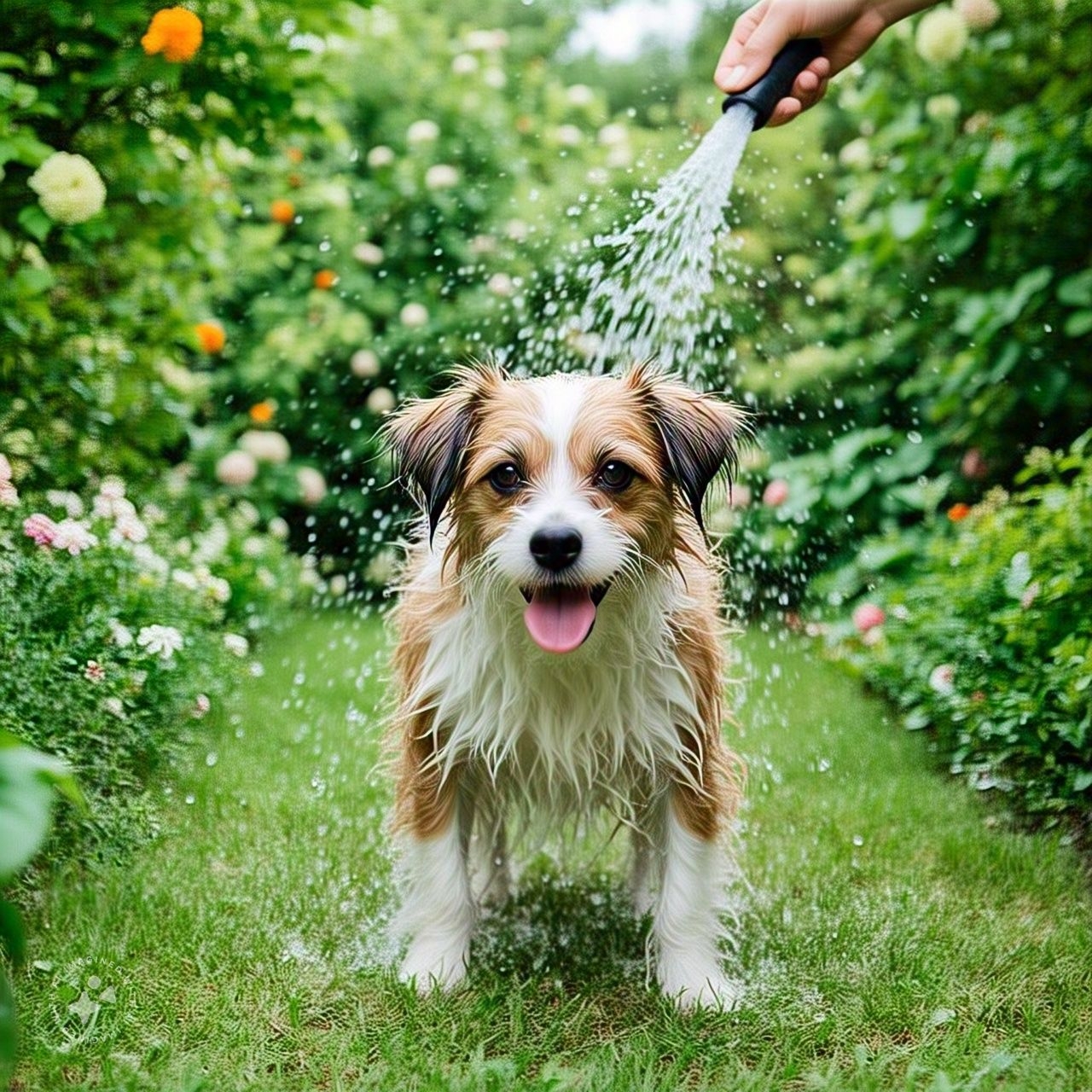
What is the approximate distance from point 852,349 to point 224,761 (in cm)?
396

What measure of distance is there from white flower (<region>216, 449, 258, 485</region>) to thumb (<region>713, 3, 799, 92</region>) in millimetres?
3198

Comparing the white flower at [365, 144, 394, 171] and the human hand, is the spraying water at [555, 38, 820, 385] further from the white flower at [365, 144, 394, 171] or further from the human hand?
the white flower at [365, 144, 394, 171]

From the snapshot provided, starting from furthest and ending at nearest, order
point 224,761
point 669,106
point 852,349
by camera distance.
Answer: point 669,106, point 852,349, point 224,761

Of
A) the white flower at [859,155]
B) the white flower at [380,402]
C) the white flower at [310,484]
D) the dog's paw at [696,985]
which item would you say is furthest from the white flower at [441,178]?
the dog's paw at [696,985]

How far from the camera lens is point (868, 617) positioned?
546 cm

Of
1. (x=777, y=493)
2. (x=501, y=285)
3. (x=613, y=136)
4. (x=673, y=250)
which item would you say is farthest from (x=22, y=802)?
(x=613, y=136)

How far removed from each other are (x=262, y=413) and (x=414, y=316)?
953 millimetres

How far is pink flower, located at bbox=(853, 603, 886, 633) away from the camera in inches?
215

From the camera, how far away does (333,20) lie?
468 centimetres

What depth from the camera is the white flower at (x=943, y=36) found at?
5.82 m

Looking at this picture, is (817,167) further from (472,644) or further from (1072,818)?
(472,644)

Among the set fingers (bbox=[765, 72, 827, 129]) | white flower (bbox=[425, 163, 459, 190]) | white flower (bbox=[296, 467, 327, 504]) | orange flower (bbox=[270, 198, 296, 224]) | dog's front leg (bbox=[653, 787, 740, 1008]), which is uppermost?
fingers (bbox=[765, 72, 827, 129])

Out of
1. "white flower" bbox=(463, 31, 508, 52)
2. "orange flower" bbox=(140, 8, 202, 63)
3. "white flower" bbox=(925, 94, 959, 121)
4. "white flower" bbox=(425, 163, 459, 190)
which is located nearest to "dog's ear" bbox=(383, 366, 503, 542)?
"orange flower" bbox=(140, 8, 202, 63)

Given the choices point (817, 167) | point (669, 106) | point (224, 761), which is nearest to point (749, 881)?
point (224, 761)
